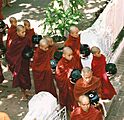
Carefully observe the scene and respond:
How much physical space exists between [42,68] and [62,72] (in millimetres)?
599

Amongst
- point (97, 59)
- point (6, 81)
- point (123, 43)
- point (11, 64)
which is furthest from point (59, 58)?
point (123, 43)

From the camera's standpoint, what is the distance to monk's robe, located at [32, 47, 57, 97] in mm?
8250

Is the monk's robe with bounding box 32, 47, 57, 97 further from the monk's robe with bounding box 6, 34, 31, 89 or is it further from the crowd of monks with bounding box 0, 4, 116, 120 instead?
the monk's robe with bounding box 6, 34, 31, 89

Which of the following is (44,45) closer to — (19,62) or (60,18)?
(19,62)

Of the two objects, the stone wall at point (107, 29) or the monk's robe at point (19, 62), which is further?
the stone wall at point (107, 29)

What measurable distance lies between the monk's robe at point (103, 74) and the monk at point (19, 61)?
1608 millimetres

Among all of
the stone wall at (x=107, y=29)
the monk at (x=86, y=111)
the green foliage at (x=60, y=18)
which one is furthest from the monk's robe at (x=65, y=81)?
the green foliage at (x=60, y=18)

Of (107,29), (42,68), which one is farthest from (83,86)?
(107,29)

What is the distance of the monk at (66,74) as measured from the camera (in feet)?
25.6

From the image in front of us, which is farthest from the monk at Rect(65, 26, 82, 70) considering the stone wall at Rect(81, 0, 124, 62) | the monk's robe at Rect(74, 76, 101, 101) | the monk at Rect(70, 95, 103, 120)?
the monk at Rect(70, 95, 103, 120)

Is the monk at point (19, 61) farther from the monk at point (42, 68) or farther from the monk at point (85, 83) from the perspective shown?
the monk at point (85, 83)

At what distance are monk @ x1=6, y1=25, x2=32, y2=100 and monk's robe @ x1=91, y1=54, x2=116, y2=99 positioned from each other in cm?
161

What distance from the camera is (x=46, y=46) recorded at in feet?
26.8

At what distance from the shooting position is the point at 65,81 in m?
7.91
